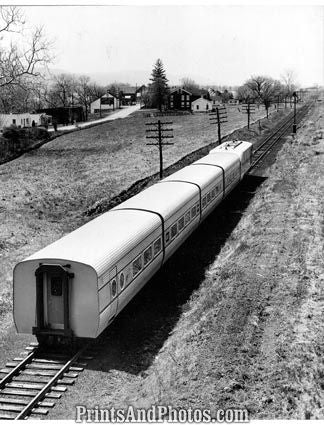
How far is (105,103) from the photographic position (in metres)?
144

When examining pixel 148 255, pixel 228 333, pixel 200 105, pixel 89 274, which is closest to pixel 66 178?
pixel 148 255

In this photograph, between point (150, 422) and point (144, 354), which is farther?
point (144, 354)

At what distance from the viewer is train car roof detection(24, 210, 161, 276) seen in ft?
45.2

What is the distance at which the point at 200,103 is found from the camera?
12406 cm

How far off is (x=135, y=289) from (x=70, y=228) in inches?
540

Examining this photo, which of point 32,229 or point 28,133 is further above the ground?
point 28,133

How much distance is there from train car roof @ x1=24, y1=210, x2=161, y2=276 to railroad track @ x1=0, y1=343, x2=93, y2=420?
2.67 m

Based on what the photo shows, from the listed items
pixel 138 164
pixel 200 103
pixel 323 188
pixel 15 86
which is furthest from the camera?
pixel 200 103

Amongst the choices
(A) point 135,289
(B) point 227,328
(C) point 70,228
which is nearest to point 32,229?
(C) point 70,228

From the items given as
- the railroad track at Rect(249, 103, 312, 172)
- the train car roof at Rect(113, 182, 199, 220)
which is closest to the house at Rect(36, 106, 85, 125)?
the railroad track at Rect(249, 103, 312, 172)

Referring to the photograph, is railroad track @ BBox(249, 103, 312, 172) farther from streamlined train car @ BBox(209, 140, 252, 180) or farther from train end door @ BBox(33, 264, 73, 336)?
train end door @ BBox(33, 264, 73, 336)

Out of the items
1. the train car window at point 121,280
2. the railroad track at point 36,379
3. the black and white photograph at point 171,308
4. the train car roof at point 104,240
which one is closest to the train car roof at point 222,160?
the black and white photograph at point 171,308

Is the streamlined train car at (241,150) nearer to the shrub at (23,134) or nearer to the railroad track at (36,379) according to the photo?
the railroad track at (36,379)

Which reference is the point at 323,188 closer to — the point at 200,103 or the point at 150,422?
the point at 150,422
